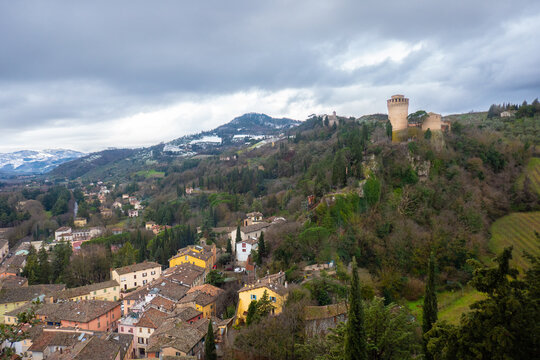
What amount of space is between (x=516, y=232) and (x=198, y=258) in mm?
34657

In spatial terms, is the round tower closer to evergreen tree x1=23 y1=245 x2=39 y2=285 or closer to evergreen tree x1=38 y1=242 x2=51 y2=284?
evergreen tree x1=38 y1=242 x2=51 y2=284

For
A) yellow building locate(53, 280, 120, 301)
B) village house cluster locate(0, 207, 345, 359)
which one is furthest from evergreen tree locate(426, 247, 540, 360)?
yellow building locate(53, 280, 120, 301)

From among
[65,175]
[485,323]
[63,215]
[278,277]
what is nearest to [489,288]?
[485,323]

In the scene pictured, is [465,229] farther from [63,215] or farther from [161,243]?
[63,215]

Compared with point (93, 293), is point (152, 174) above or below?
above

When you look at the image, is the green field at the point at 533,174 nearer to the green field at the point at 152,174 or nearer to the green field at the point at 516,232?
the green field at the point at 516,232

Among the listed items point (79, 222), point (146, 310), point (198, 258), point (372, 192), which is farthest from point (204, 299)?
point (79, 222)

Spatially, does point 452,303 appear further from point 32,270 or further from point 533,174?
point 32,270

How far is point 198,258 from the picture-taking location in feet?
140

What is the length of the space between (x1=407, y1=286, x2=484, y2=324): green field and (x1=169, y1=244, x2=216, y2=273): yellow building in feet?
83.9

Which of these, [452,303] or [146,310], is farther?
[146,310]

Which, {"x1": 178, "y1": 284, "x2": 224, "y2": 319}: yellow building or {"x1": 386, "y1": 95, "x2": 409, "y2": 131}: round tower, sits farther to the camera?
{"x1": 386, "y1": 95, "x2": 409, "y2": 131}: round tower

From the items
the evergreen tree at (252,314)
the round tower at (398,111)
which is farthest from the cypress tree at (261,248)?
the round tower at (398,111)

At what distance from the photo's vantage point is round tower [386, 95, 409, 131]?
4069cm
